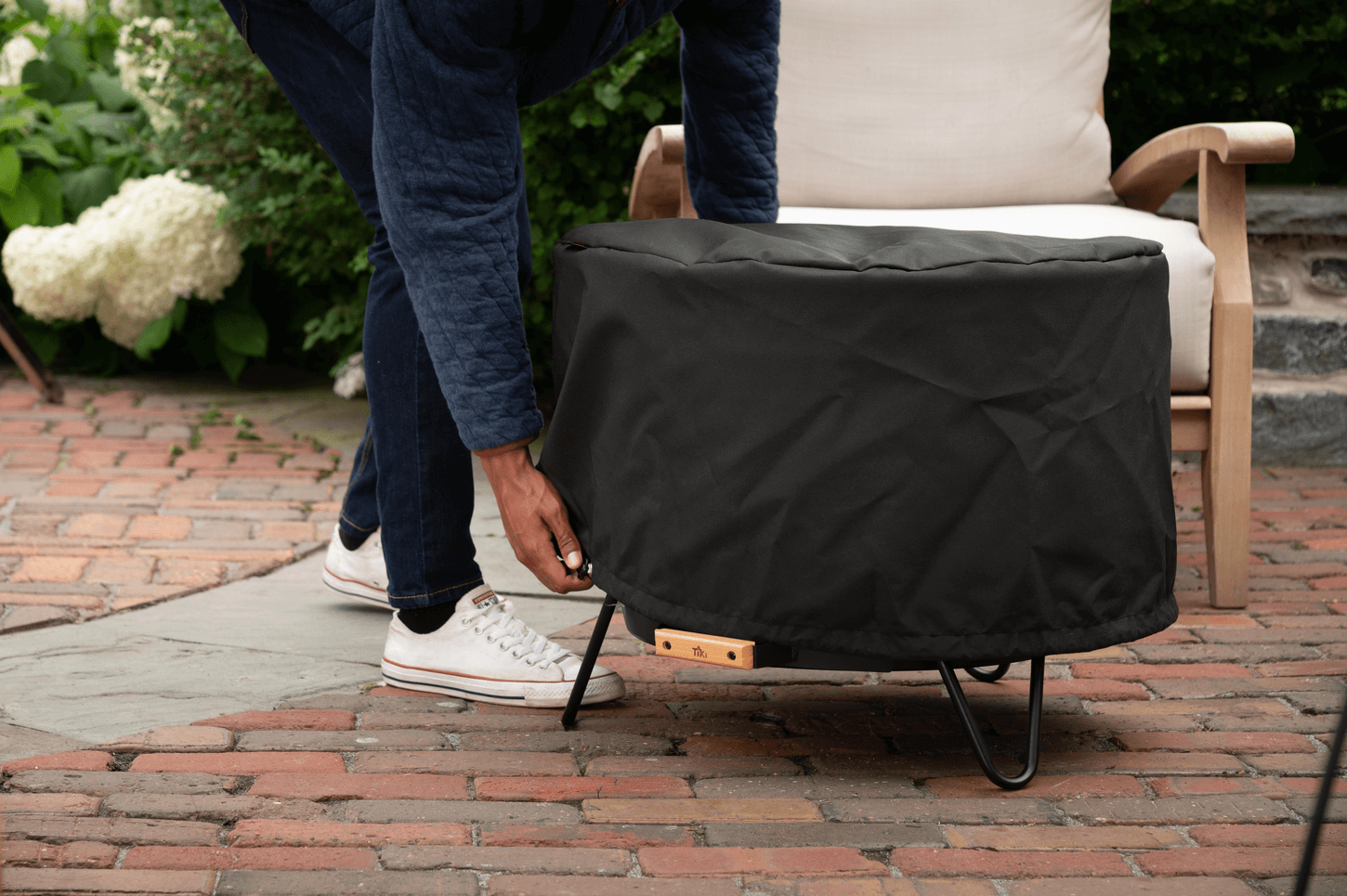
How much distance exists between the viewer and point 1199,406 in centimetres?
225

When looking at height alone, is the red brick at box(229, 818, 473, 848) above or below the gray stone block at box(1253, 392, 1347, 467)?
above

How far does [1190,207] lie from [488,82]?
8.75 feet

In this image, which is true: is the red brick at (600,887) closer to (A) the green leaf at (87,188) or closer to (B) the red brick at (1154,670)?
(B) the red brick at (1154,670)

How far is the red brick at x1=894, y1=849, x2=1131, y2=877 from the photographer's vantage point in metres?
1.34

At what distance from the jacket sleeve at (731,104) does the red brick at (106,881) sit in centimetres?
121

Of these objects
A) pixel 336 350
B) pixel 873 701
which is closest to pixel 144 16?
pixel 336 350

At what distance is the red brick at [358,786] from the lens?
4.97 ft

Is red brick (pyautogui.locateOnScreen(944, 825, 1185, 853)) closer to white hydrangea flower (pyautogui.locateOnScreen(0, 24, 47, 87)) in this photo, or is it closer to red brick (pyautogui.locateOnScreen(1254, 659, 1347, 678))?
red brick (pyautogui.locateOnScreen(1254, 659, 1347, 678))

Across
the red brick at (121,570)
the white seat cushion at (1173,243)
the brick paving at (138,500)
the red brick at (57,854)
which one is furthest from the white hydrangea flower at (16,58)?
the red brick at (57,854)

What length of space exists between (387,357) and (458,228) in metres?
0.39

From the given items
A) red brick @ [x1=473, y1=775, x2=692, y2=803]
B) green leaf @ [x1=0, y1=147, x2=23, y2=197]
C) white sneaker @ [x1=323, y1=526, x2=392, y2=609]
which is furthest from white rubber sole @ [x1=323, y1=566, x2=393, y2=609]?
green leaf @ [x1=0, y1=147, x2=23, y2=197]

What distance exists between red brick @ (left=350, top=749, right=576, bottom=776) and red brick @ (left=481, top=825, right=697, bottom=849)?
163 mm

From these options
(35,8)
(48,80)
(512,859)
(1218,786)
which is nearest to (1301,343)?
(1218,786)

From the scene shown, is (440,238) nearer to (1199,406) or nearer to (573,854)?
(573,854)
